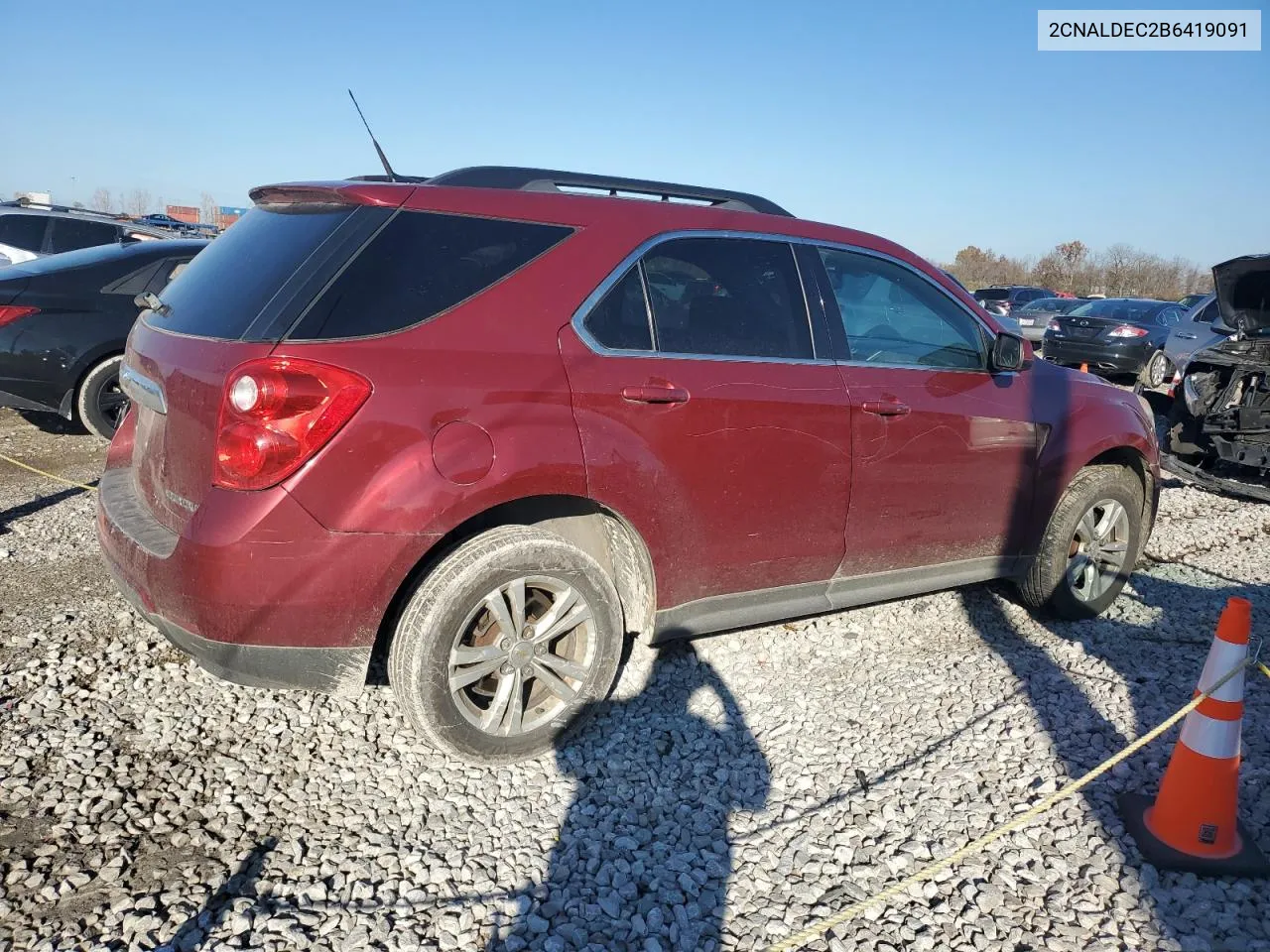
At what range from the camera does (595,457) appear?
296cm

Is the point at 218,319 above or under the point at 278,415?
above

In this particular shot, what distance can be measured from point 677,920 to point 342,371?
176 cm

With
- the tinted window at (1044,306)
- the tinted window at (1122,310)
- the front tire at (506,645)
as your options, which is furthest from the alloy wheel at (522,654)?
the tinted window at (1044,306)

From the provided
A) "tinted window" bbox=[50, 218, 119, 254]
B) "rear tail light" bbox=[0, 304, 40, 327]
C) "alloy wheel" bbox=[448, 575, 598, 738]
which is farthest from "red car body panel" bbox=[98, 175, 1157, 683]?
"tinted window" bbox=[50, 218, 119, 254]

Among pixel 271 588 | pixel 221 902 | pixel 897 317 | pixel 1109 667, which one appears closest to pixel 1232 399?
pixel 1109 667

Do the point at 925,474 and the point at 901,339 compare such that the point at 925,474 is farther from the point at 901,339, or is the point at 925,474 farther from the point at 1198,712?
the point at 1198,712

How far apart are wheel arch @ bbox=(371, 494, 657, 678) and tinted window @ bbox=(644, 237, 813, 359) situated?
64 centimetres

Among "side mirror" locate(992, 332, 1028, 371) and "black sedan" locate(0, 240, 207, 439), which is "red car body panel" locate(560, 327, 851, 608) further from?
"black sedan" locate(0, 240, 207, 439)

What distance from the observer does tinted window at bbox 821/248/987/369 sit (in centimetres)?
371

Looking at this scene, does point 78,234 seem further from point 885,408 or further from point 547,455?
point 885,408

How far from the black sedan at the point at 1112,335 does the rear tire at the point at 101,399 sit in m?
14.4

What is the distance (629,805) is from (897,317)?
7.49 ft

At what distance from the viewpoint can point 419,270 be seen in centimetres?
282

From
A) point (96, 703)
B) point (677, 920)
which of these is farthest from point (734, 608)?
point (96, 703)
